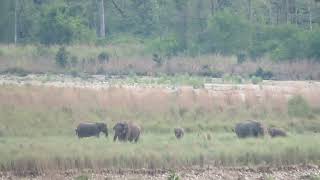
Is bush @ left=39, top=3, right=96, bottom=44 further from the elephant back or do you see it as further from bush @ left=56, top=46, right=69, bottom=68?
the elephant back

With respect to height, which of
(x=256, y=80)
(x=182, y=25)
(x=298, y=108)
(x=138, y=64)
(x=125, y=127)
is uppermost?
(x=182, y=25)

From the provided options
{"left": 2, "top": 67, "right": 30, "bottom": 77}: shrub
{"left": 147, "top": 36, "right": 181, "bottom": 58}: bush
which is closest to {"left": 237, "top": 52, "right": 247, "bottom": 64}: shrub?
→ {"left": 147, "top": 36, "right": 181, "bottom": 58}: bush

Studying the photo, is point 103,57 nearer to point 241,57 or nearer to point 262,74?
point 241,57

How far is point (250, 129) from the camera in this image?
25.9 m

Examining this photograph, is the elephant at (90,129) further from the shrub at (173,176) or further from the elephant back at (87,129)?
the shrub at (173,176)

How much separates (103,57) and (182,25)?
1075cm

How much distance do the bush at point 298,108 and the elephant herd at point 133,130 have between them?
3324 millimetres

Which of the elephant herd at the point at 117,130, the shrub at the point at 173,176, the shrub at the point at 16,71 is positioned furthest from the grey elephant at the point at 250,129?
the shrub at the point at 16,71

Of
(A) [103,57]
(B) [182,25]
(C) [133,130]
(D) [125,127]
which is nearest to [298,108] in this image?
(C) [133,130]

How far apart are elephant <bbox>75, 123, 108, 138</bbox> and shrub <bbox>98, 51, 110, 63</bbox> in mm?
24116

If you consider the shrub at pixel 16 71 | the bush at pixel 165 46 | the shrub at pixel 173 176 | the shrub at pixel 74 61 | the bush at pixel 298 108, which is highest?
the bush at pixel 165 46

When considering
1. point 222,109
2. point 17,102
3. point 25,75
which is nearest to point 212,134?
point 222,109

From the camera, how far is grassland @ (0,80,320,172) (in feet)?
68.2

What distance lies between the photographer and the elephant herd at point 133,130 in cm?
2444
